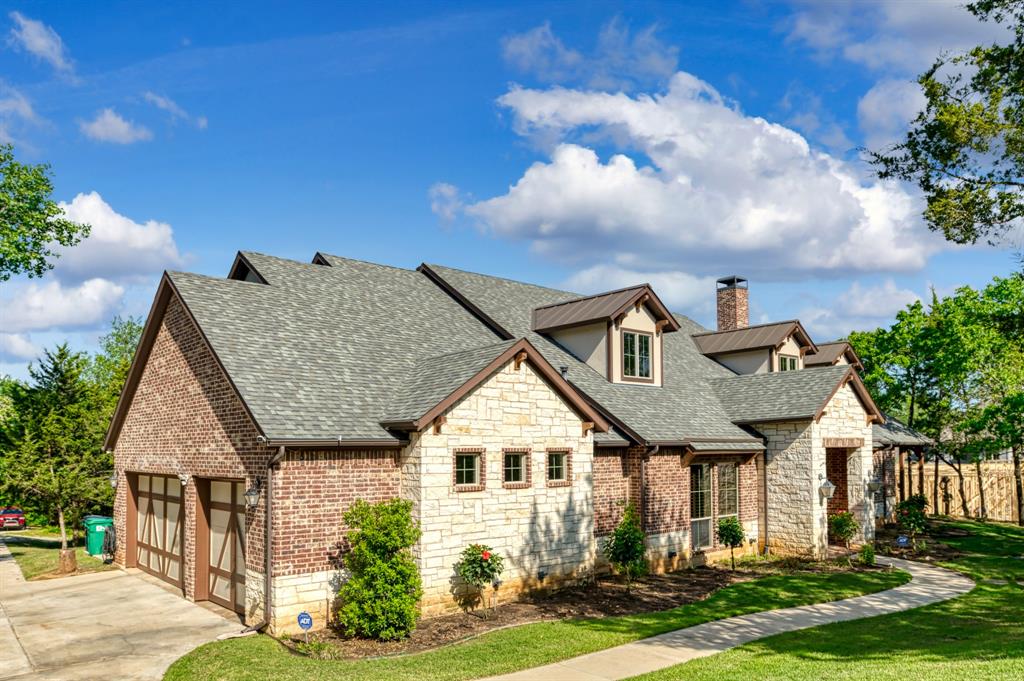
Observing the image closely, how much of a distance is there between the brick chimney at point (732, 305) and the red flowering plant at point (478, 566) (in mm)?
20204

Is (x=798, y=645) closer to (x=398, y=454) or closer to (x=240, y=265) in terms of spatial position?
(x=398, y=454)

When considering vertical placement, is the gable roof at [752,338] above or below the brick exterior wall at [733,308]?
Result: below

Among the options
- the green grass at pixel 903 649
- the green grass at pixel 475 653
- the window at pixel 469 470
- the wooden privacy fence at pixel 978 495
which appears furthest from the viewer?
the wooden privacy fence at pixel 978 495

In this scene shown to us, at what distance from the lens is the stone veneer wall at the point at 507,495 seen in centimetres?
1469

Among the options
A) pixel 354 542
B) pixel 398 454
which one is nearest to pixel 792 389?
pixel 398 454

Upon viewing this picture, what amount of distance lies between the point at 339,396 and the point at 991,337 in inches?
1120

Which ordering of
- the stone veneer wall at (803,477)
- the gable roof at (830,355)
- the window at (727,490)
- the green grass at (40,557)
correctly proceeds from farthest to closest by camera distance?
1. the gable roof at (830,355)
2. the window at (727,490)
3. the stone veneer wall at (803,477)
4. the green grass at (40,557)

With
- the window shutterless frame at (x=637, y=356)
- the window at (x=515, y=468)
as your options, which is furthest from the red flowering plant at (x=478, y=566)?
the window shutterless frame at (x=637, y=356)

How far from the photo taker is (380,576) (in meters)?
13.2

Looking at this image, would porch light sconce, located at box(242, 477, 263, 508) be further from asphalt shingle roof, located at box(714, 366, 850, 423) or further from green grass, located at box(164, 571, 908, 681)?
asphalt shingle roof, located at box(714, 366, 850, 423)

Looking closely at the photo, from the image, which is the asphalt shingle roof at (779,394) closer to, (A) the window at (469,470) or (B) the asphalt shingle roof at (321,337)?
(B) the asphalt shingle roof at (321,337)

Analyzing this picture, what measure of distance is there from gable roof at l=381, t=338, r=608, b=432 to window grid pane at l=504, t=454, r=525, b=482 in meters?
1.82

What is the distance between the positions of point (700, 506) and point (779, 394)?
4.70 m

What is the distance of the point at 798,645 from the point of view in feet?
41.4
